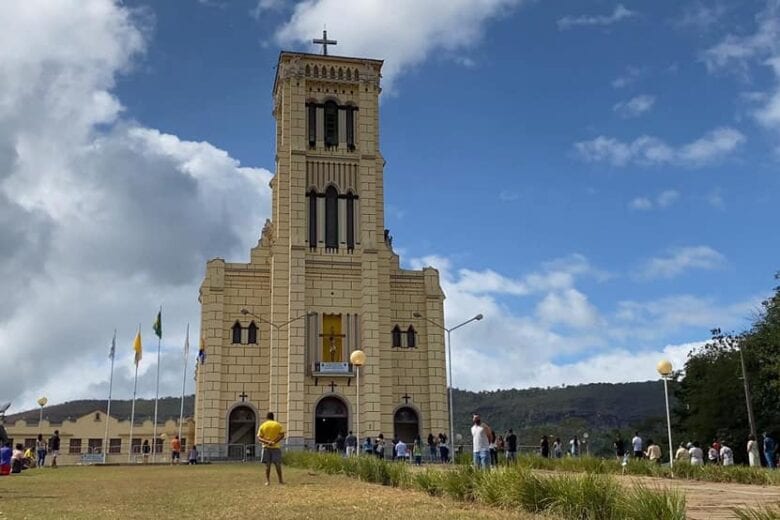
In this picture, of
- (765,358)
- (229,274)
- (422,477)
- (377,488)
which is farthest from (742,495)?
(229,274)

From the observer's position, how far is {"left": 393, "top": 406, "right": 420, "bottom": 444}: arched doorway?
2068 inches

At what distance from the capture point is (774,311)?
46062 millimetres

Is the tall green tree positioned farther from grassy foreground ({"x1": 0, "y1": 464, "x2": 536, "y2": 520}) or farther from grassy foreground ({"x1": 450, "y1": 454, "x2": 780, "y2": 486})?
grassy foreground ({"x1": 0, "y1": 464, "x2": 536, "y2": 520})

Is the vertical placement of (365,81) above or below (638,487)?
above

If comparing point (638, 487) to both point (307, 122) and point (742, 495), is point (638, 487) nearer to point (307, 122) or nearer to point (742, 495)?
point (742, 495)

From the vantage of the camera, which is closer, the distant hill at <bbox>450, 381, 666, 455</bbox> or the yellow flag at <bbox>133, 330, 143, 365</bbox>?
the yellow flag at <bbox>133, 330, 143, 365</bbox>

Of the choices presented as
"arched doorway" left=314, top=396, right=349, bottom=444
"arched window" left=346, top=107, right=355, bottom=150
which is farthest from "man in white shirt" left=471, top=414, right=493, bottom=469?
"arched window" left=346, top=107, right=355, bottom=150

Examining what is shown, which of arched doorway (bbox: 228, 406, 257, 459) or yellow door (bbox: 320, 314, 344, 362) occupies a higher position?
yellow door (bbox: 320, 314, 344, 362)

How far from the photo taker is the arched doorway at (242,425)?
167 feet

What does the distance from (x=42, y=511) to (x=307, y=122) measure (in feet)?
144

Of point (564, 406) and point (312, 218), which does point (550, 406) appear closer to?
point (564, 406)

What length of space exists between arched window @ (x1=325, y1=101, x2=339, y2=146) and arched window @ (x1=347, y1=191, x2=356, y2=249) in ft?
12.6

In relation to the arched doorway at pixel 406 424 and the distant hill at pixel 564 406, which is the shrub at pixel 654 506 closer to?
the arched doorway at pixel 406 424

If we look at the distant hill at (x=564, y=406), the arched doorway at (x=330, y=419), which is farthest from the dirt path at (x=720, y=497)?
the distant hill at (x=564, y=406)
